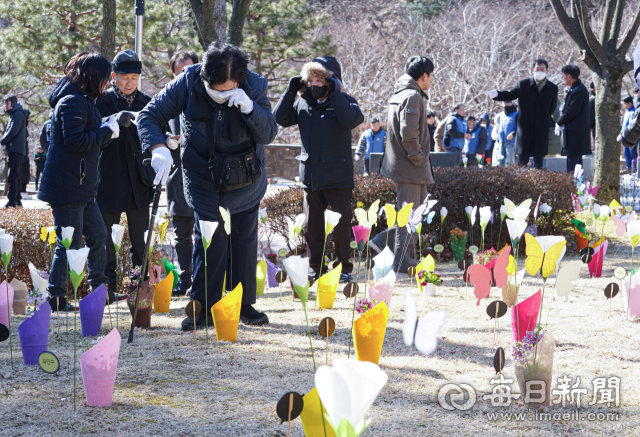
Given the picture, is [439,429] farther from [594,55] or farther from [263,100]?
[594,55]

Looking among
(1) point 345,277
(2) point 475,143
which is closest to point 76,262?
(1) point 345,277

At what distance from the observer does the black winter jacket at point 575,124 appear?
784 centimetres

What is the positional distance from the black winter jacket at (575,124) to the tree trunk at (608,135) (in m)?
0.20

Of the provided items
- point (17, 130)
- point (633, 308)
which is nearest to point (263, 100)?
point (633, 308)

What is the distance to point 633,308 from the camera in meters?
3.51

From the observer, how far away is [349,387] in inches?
42.9

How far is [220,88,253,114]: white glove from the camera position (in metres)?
3.11

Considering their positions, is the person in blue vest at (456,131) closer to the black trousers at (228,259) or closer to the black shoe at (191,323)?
the black trousers at (228,259)

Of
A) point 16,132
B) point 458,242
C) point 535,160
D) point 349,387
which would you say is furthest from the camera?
point 16,132

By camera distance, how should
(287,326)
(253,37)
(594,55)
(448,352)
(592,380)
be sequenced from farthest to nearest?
(253,37) < (594,55) < (287,326) < (448,352) < (592,380)

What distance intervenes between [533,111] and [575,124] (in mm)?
627

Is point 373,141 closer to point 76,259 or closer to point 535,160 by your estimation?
point 535,160

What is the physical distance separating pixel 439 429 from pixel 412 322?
425mm

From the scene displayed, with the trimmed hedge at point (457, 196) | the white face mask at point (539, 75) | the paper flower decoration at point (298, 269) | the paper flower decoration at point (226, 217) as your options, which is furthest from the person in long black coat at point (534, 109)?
the paper flower decoration at point (298, 269)
